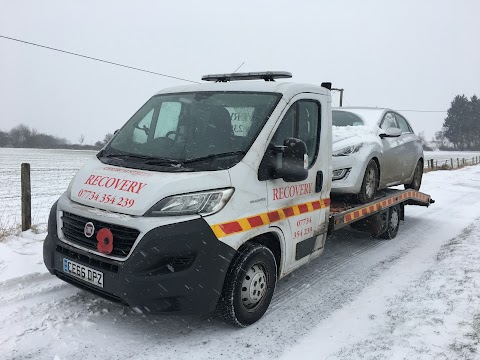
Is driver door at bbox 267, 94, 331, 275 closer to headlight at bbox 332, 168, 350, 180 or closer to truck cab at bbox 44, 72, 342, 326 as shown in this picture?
truck cab at bbox 44, 72, 342, 326

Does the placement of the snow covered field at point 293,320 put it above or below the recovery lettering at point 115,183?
below

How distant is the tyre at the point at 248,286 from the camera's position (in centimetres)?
346

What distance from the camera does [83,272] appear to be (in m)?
3.32

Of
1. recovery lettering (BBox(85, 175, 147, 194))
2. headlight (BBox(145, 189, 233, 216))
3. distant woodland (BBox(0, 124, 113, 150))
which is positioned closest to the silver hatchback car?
headlight (BBox(145, 189, 233, 216))

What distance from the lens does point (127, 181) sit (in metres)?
3.36

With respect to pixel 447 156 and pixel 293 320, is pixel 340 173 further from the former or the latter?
pixel 447 156

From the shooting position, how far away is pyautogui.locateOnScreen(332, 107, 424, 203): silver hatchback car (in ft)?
19.4

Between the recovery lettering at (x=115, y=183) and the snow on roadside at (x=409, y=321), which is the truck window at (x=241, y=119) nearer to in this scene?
the recovery lettering at (x=115, y=183)

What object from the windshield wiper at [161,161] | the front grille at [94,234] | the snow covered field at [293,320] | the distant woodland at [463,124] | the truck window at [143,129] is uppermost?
the distant woodland at [463,124]

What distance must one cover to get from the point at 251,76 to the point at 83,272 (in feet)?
9.00

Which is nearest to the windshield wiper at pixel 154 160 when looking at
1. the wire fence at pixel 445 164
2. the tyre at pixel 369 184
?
the tyre at pixel 369 184

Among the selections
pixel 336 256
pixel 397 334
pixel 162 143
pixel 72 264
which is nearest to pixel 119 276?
pixel 72 264

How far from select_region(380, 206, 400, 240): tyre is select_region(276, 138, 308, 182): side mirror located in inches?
149

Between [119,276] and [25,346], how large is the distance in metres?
0.95
